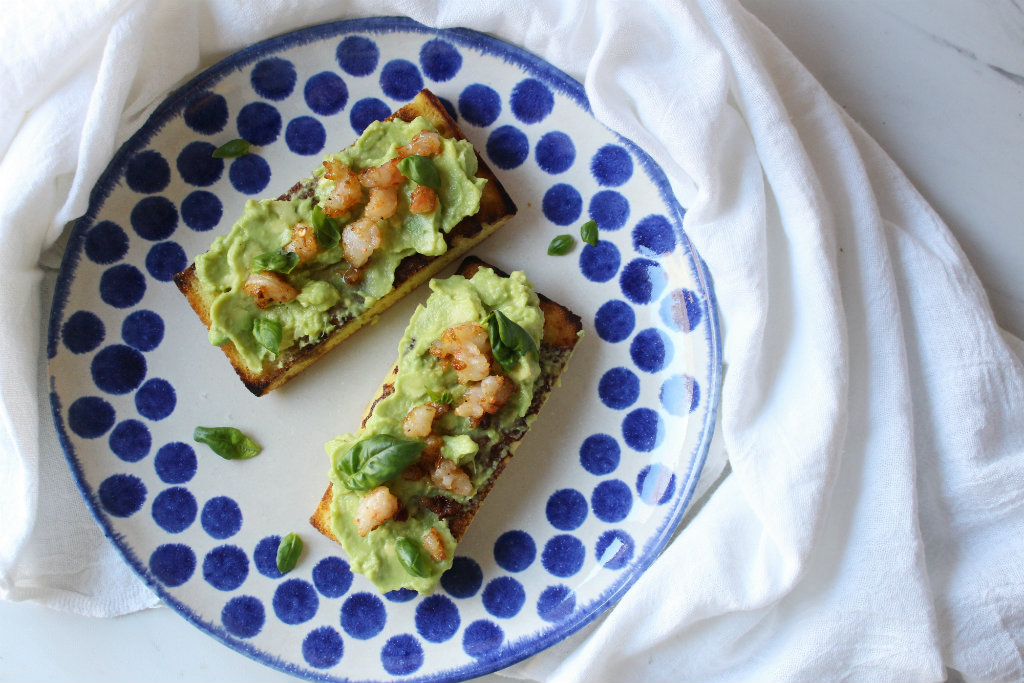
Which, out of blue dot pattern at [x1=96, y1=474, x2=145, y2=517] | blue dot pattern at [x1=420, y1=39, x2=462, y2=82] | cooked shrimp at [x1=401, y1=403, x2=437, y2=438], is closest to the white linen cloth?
blue dot pattern at [x1=420, y1=39, x2=462, y2=82]

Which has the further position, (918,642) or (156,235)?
(156,235)

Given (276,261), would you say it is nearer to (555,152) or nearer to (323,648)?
(555,152)

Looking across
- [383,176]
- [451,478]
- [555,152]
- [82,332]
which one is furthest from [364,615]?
[555,152]

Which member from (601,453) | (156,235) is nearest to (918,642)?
(601,453)

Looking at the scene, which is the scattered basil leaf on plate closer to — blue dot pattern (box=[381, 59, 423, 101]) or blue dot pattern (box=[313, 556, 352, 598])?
blue dot pattern (box=[381, 59, 423, 101])

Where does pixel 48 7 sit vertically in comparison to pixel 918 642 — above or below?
above

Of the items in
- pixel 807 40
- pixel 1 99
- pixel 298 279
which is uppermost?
pixel 807 40

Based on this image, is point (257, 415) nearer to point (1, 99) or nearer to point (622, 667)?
point (1, 99)
